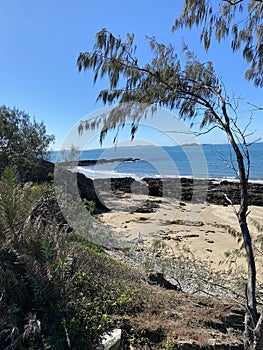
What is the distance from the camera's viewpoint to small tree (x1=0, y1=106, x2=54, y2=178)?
34.7ft

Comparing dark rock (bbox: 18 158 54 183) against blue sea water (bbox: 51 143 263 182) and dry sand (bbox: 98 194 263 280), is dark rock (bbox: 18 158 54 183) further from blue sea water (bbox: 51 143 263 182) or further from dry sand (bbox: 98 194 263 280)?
dry sand (bbox: 98 194 263 280)

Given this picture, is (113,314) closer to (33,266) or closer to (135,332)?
(135,332)

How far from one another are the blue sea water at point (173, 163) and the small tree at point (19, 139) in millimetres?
815

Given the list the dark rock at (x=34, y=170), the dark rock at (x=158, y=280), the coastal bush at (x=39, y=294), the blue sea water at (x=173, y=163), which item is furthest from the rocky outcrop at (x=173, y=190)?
the coastal bush at (x=39, y=294)

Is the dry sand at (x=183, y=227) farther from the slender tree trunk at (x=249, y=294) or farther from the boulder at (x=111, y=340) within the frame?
the boulder at (x=111, y=340)

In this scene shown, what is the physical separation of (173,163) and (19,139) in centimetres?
613

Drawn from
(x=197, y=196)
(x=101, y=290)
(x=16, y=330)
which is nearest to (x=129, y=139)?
(x=101, y=290)

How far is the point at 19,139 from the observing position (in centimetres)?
1107

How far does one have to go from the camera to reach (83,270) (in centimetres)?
292

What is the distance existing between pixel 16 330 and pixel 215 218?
37.1 ft

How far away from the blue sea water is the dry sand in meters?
1.88

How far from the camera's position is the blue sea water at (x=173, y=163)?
146 inches

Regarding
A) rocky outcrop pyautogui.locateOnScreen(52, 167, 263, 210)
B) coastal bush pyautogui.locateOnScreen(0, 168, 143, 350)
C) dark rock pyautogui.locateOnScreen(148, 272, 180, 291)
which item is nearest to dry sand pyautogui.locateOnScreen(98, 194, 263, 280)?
rocky outcrop pyautogui.locateOnScreen(52, 167, 263, 210)

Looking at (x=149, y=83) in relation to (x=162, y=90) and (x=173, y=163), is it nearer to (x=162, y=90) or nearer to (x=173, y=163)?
(x=162, y=90)
